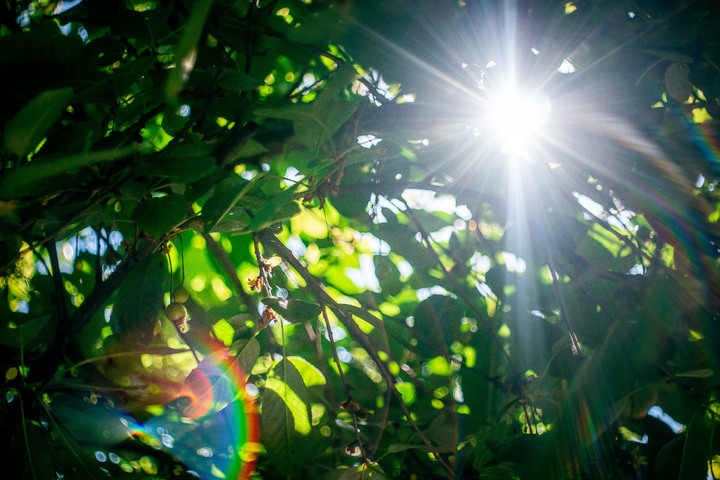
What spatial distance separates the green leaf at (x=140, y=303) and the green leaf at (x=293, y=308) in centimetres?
26

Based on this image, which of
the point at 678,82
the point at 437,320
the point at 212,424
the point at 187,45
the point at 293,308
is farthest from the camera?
the point at 212,424

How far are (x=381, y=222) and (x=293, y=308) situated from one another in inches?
15.5

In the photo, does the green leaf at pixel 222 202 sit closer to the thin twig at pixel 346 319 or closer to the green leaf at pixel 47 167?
the green leaf at pixel 47 167

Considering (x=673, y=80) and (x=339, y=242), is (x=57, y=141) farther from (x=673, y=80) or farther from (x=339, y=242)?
(x=673, y=80)

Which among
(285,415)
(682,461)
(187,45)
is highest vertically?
(187,45)

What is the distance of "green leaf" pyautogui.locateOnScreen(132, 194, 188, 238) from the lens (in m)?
0.76

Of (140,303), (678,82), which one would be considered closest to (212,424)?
(140,303)

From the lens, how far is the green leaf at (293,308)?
0.80 metres

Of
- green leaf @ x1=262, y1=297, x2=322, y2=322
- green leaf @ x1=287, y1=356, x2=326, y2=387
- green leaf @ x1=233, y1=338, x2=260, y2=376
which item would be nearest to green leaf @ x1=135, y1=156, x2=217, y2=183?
green leaf @ x1=262, y1=297, x2=322, y2=322

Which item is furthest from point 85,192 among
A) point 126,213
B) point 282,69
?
point 282,69

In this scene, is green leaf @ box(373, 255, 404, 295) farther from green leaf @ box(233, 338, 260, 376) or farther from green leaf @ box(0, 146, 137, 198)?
green leaf @ box(0, 146, 137, 198)

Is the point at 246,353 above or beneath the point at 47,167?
beneath

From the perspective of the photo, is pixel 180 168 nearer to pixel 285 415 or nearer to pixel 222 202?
pixel 222 202

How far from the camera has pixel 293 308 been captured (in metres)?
0.81
